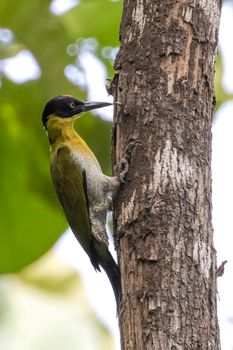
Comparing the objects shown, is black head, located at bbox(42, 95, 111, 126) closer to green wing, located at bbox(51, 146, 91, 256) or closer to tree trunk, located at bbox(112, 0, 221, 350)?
green wing, located at bbox(51, 146, 91, 256)

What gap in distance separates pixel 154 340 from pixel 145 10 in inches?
60.2

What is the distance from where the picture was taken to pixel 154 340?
11.7ft

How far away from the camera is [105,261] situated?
512 centimetres

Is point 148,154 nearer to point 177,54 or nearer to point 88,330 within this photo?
point 177,54

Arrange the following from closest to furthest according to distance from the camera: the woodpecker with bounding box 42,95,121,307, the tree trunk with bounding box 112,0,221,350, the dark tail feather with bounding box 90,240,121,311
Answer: the tree trunk with bounding box 112,0,221,350
the dark tail feather with bounding box 90,240,121,311
the woodpecker with bounding box 42,95,121,307

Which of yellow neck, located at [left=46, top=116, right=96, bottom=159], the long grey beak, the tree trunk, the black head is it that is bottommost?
the tree trunk

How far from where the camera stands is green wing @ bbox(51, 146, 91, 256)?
5348 millimetres

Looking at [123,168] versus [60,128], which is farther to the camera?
[60,128]

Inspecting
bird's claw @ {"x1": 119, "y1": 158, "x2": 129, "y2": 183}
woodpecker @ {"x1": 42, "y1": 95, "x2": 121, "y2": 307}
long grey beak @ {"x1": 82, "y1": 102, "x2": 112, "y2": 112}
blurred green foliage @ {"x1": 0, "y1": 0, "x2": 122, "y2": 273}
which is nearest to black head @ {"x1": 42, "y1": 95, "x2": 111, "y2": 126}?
woodpecker @ {"x1": 42, "y1": 95, "x2": 121, "y2": 307}

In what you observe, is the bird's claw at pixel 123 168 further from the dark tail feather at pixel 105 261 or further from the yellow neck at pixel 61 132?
the yellow neck at pixel 61 132

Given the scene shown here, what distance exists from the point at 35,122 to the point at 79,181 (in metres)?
0.82

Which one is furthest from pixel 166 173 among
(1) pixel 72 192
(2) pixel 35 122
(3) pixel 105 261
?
(1) pixel 72 192

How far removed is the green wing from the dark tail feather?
0.04m

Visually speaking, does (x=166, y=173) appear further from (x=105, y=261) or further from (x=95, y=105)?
(x=95, y=105)
